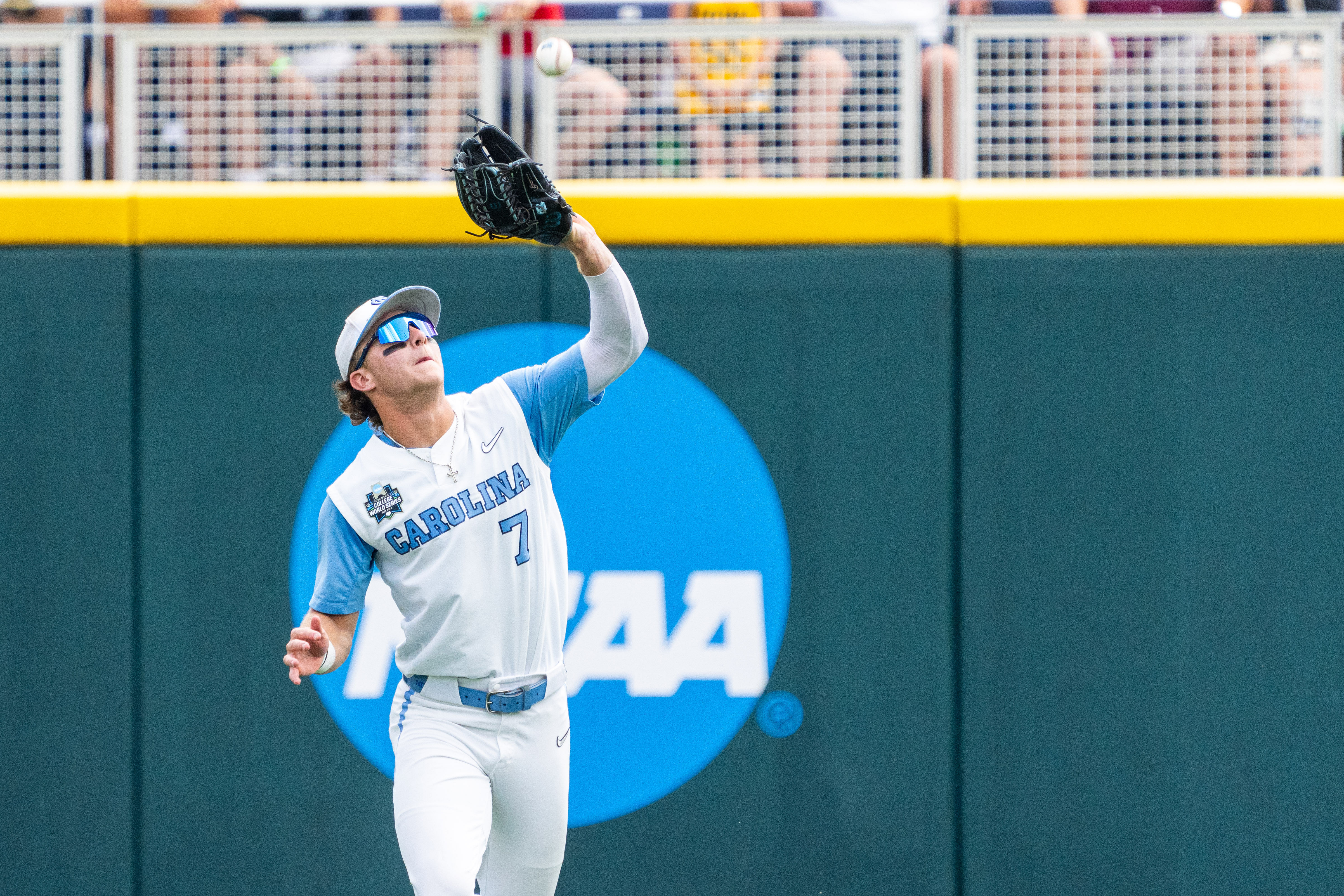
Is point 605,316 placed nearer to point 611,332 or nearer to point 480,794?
point 611,332

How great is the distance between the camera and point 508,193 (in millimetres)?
2627

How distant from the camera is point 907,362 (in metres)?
3.44

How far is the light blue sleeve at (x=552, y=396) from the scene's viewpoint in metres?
2.87

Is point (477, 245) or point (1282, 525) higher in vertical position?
point (477, 245)

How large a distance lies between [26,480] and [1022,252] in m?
2.84

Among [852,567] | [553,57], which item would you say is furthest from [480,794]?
[553,57]

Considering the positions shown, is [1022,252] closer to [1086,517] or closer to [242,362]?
[1086,517]

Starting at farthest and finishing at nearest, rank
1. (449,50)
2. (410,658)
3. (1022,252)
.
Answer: (449,50) → (1022,252) → (410,658)

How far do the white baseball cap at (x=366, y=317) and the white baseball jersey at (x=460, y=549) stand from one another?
0.21 meters

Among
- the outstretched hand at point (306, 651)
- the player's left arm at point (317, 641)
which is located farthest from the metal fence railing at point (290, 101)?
the outstretched hand at point (306, 651)

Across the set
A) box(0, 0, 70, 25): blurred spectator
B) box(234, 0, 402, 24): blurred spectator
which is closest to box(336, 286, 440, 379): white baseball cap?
box(234, 0, 402, 24): blurred spectator

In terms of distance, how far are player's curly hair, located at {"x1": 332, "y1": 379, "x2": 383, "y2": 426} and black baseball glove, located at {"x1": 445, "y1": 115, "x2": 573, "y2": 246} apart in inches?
19.8

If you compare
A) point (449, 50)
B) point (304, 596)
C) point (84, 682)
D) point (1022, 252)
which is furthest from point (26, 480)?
point (1022, 252)

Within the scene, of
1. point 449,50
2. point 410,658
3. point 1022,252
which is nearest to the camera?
point 410,658
